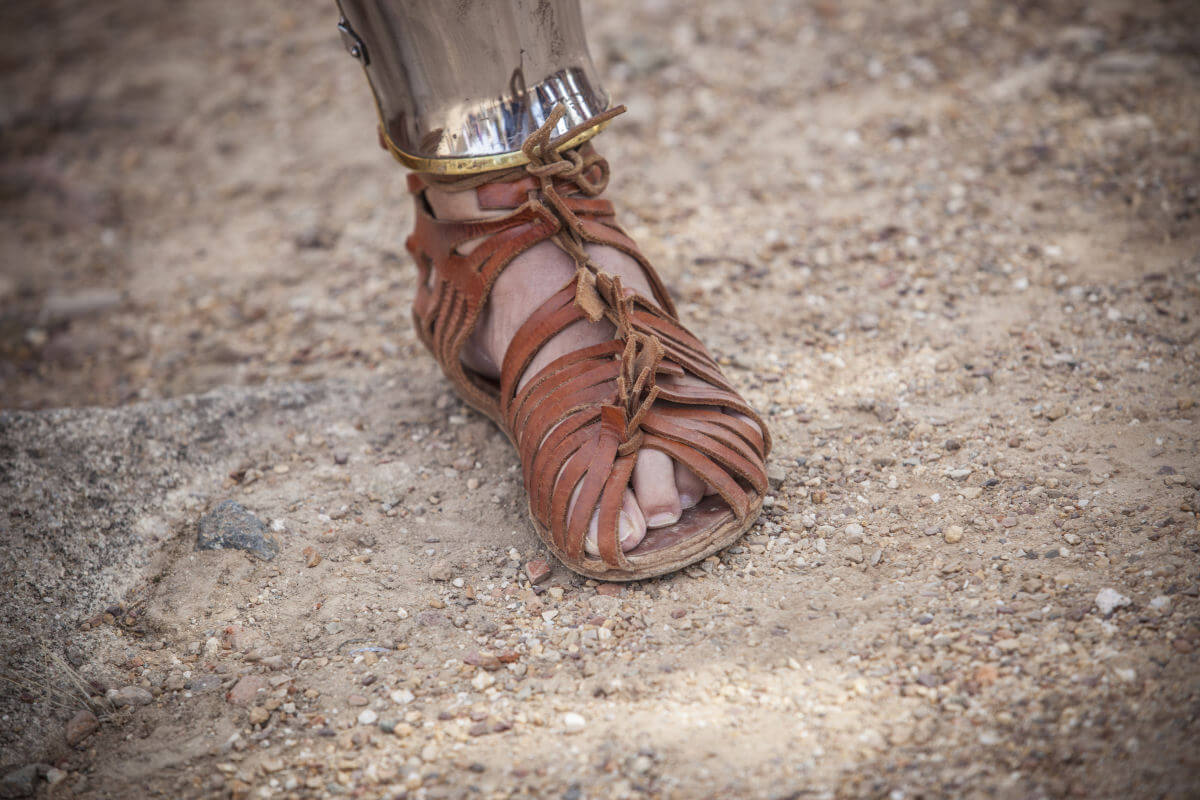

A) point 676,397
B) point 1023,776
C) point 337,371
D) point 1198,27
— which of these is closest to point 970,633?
point 1023,776

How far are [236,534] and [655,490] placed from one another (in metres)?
0.74

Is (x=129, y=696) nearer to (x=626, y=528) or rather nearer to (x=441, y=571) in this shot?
(x=441, y=571)

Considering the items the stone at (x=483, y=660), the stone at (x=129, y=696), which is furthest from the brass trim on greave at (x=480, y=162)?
the stone at (x=129, y=696)

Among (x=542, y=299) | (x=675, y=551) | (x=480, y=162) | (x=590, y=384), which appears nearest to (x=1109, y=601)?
(x=675, y=551)

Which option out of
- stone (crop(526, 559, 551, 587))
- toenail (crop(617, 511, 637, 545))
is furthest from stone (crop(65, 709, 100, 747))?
toenail (crop(617, 511, 637, 545))

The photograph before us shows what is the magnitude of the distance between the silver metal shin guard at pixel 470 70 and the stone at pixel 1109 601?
1.04 meters

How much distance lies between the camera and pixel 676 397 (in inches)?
56.0

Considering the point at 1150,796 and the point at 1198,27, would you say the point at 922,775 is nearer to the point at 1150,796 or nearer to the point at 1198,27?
the point at 1150,796

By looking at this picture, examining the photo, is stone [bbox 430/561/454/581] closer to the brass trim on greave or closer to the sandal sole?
the sandal sole

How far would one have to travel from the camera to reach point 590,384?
1.45 meters

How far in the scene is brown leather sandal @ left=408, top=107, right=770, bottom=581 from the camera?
1.37 meters

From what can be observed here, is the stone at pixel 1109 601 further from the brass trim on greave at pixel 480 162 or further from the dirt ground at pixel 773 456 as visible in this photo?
the brass trim on greave at pixel 480 162

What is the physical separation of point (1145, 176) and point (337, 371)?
2.03 meters

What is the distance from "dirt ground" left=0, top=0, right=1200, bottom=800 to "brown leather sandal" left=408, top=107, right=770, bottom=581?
93 mm
